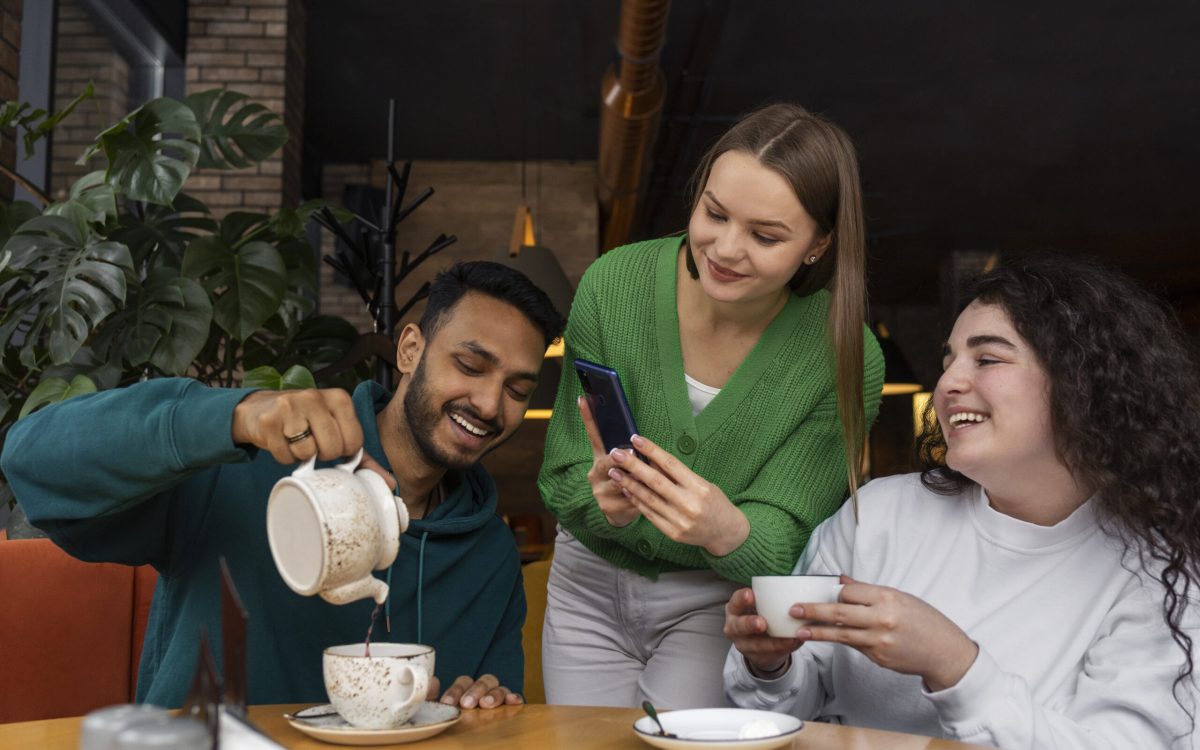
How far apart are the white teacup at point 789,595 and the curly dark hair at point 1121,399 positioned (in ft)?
1.46

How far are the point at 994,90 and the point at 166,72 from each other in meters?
4.62

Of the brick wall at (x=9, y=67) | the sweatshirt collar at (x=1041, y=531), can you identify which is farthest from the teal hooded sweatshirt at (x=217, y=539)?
the brick wall at (x=9, y=67)

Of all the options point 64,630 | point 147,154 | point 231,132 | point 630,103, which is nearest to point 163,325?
point 147,154

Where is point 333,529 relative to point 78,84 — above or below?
below

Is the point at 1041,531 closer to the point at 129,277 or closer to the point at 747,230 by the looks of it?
the point at 747,230

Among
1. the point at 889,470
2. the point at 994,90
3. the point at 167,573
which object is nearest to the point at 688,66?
the point at 994,90

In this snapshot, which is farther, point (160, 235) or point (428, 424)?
point (160, 235)

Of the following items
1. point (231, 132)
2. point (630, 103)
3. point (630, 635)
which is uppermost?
point (630, 103)

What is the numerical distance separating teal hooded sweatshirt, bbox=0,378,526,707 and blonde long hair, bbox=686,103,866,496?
0.60 meters

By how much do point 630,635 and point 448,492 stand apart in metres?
0.39

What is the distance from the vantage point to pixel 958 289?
5.90ft

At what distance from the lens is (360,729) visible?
43.3 inches

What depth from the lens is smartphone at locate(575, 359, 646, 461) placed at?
1.48 metres

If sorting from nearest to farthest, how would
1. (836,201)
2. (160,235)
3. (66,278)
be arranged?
(836,201)
(66,278)
(160,235)
